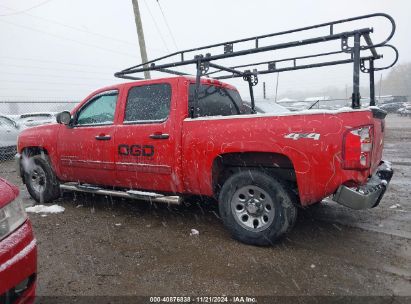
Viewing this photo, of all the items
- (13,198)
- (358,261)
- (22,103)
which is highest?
(22,103)

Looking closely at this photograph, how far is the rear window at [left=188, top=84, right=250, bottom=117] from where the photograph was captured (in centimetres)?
450

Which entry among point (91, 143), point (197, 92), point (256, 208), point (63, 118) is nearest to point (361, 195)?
point (256, 208)

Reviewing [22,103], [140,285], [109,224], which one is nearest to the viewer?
[140,285]

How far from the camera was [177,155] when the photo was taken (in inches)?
163

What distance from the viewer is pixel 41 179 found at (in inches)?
227

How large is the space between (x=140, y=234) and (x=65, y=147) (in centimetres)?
202

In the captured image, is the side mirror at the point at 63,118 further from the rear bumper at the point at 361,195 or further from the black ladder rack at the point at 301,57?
the rear bumper at the point at 361,195

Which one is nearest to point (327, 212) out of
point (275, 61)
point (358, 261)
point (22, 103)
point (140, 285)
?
point (358, 261)

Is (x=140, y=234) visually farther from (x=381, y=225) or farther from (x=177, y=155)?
(x=381, y=225)

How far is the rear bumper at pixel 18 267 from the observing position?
6.53 feet

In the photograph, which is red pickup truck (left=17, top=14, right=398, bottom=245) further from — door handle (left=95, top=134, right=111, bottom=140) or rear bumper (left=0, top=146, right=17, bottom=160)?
rear bumper (left=0, top=146, right=17, bottom=160)

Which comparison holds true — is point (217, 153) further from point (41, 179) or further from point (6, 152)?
point (6, 152)

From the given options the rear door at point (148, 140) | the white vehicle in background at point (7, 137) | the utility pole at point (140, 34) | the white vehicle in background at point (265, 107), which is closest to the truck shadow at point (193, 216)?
the rear door at point (148, 140)

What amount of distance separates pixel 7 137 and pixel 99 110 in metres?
7.18
